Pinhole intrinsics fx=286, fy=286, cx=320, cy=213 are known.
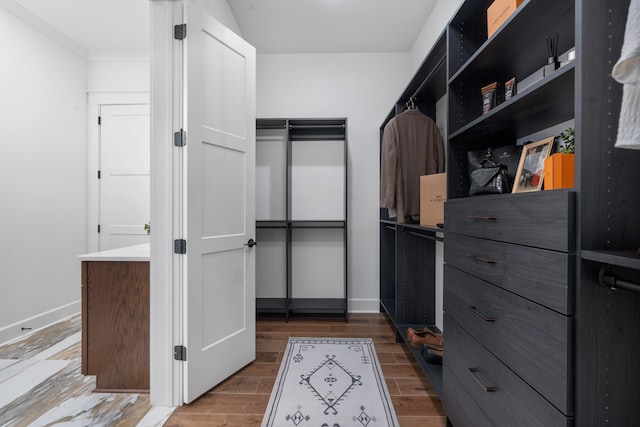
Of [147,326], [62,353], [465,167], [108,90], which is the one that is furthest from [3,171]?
[465,167]

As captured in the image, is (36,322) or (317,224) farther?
(317,224)

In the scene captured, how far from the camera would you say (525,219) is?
0.89m

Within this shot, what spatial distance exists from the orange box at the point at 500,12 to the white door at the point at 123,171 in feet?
11.0

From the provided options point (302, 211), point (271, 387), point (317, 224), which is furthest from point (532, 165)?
point (302, 211)

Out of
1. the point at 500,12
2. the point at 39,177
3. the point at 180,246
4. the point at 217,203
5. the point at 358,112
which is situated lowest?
the point at 180,246

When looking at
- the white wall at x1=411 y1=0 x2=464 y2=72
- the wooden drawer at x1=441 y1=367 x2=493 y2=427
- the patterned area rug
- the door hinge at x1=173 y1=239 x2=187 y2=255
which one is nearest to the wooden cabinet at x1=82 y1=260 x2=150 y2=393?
the door hinge at x1=173 y1=239 x2=187 y2=255

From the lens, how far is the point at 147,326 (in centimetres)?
171

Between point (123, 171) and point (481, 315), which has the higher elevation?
point (123, 171)

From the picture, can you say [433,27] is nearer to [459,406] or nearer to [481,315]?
[481,315]

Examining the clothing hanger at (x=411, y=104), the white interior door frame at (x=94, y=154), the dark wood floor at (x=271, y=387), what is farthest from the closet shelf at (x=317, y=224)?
the white interior door frame at (x=94, y=154)

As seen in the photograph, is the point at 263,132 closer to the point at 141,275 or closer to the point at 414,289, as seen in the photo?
the point at 141,275

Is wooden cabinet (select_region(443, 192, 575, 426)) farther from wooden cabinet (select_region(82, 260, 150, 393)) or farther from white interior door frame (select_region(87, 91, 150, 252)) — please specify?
Result: white interior door frame (select_region(87, 91, 150, 252))

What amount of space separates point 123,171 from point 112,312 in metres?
2.12

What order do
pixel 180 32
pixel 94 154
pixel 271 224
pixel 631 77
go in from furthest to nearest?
1. pixel 94 154
2. pixel 271 224
3. pixel 180 32
4. pixel 631 77
